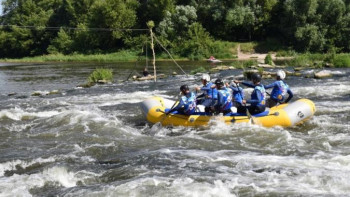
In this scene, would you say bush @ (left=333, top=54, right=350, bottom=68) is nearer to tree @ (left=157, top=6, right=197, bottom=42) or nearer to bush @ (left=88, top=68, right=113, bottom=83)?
bush @ (left=88, top=68, right=113, bottom=83)

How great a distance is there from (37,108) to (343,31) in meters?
35.1

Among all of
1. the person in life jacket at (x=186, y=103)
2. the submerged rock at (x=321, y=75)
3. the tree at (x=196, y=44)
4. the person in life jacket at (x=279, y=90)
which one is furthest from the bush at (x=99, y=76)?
the tree at (x=196, y=44)

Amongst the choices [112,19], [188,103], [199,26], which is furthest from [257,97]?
[112,19]

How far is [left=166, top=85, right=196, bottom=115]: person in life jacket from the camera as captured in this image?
10.3m

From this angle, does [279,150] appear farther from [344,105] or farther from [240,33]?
[240,33]

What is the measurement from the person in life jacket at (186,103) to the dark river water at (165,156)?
505 mm

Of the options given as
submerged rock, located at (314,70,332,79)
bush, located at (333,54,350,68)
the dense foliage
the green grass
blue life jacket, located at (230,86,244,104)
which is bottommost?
the green grass

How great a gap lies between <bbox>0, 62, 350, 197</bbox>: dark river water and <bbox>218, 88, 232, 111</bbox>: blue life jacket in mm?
605

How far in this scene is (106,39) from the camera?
52312mm

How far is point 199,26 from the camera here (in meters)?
44.6

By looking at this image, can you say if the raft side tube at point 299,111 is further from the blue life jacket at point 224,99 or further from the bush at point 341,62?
the bush at point 341,62

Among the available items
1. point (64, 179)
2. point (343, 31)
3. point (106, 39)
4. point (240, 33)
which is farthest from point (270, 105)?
point (106, 39)

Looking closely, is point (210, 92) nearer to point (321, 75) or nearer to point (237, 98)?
point (237, 98)

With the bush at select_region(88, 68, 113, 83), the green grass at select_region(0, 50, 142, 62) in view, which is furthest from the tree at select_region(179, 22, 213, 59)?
the bush at select_region(88, 68, 113, 83)
